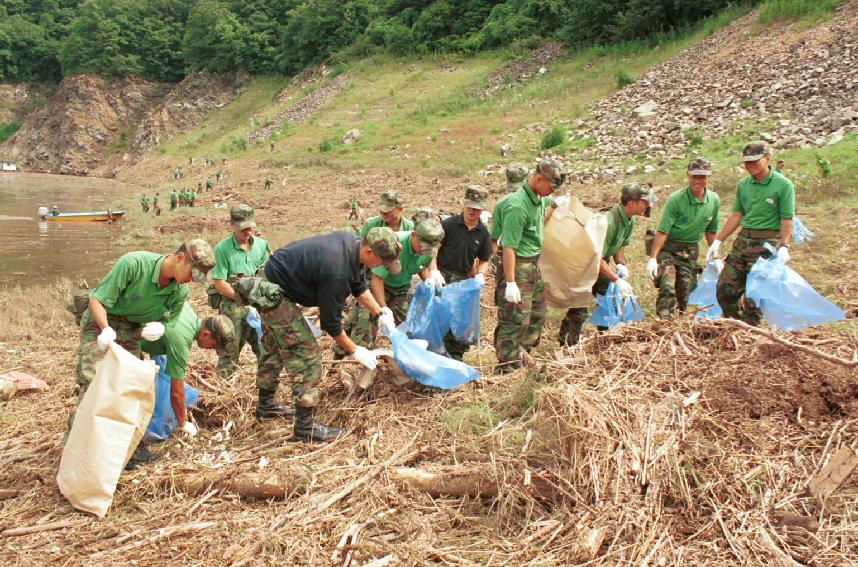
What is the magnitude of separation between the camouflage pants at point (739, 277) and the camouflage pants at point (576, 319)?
0.93 meters

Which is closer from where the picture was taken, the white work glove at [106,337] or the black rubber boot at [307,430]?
the white work glove at [106,337]

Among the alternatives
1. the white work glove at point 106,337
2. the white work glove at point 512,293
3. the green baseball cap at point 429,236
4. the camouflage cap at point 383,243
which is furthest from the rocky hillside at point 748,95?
the white work glove at point 106,337

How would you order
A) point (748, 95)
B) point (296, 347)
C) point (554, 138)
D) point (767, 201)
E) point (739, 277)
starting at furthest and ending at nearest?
point (554, 138) → point (748, 95) → point (739, 277) → point (767, 201) → point (296, 347)

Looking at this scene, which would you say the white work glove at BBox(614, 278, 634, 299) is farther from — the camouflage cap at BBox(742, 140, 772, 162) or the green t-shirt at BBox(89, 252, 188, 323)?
the green t-shirt at BBox(89, 252, 188, 323)

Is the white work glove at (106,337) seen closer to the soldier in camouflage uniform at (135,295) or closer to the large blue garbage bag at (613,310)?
the soldier in camouflage uniform at (135,295)

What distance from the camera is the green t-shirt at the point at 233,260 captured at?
5.57 m

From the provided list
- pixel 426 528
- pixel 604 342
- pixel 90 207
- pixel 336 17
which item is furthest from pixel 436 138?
pixel 336 17

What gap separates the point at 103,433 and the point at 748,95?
1564 centimetres

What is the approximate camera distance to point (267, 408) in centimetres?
414

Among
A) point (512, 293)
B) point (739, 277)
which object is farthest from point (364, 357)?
point (739, 277)

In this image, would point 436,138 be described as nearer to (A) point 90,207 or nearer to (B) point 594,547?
(A) point 90,207

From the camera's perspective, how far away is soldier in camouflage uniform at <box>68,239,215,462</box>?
11.6 feet

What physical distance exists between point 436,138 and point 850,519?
20205 millimetres

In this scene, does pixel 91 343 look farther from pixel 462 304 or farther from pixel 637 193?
pixel 637 193
